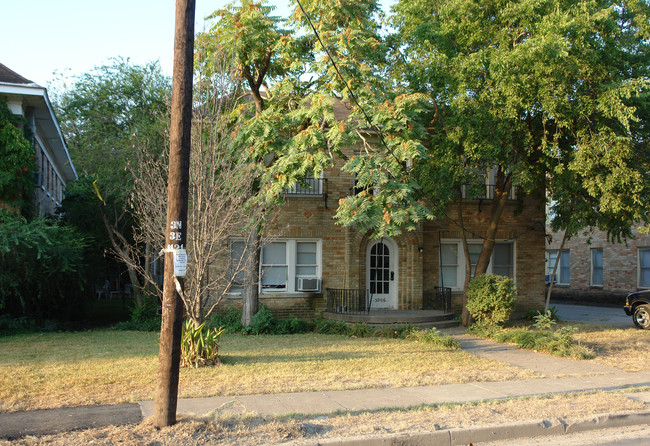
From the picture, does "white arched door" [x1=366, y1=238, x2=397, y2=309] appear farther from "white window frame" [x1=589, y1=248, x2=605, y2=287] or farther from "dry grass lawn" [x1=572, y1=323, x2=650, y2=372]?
"white window frame" [x1=589, y1=248, x2=605, y2=287]

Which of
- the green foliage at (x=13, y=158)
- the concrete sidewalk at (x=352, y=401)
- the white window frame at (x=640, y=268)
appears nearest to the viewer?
the concrete sidewalk at (x=352, y=401)

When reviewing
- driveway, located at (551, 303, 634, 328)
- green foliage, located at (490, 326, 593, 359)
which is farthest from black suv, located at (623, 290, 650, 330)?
green foliage, located at (490, 326, 593, 359)

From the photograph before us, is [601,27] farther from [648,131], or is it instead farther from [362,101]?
[362,101]

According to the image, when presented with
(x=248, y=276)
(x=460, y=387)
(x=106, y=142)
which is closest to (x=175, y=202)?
(x=460, y=387)

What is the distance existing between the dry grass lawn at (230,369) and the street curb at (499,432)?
242cm

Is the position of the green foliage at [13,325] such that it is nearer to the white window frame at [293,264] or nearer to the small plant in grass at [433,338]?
the white window frame at [293,264]

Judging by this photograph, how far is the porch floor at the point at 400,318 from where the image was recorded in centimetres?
1608

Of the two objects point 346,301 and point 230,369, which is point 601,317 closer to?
point 346,301

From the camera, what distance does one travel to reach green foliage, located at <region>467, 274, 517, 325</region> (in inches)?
592

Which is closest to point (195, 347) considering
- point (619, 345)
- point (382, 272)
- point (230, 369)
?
point (230, 369)

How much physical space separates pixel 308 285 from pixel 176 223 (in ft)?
35.7

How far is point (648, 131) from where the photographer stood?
48.5 feet

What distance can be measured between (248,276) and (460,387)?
23.4 ft

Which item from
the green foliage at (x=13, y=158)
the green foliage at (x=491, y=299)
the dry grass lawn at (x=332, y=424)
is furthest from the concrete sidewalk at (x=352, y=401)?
the green foliage at (x=13, y=158)
